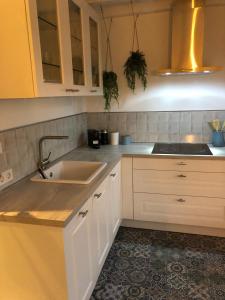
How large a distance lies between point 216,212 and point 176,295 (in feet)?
2.94

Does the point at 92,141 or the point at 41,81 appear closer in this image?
the point at 41,81

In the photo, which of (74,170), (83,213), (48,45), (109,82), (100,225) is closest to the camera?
(83,213)

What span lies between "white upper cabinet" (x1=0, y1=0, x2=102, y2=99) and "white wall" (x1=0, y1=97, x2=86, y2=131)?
0.26 m

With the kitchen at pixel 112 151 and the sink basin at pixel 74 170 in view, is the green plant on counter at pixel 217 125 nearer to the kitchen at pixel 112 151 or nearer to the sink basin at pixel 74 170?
the kitchen at pixel 112 151

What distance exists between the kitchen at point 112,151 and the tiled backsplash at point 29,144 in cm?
1

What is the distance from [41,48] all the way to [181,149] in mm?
1668

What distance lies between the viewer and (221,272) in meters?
1.99

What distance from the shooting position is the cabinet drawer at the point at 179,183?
2.32 metres

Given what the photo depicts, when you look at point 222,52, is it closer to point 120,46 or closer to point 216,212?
point 120,46

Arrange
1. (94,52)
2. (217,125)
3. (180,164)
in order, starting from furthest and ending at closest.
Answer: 1. (217,125)
2. (94,52)
3. (180,164)

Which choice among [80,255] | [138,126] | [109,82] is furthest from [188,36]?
[80,255]

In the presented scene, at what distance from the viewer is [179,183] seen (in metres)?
2.40

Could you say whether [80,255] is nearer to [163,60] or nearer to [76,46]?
[76,46]

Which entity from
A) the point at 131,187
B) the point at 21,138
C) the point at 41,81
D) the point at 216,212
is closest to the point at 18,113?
the point at 21,138
